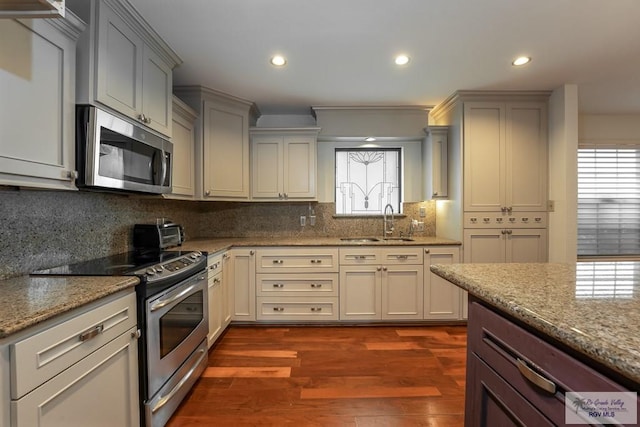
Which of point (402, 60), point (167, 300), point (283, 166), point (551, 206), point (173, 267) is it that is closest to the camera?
point (167, 300)

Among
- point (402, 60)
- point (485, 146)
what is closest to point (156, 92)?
point (402, 60)

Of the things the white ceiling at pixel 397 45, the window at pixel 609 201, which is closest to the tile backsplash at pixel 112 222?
the white ceiling at pixel 397 45

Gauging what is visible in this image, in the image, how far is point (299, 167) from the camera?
10.7ft

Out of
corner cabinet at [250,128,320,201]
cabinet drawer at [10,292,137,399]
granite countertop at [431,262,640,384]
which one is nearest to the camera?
granite countertop at [431,262,640,384]

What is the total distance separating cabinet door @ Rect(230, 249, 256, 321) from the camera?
9.62 feet

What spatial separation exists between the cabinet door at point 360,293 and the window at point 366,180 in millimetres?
915

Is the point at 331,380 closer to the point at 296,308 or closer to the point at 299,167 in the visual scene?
the point at 296,308

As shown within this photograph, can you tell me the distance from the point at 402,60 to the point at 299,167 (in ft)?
4.86

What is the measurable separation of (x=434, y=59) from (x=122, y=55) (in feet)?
7.21

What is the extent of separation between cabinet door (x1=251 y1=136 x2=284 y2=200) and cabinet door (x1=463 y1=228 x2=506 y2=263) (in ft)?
6.67

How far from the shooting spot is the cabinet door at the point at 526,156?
9.59ft

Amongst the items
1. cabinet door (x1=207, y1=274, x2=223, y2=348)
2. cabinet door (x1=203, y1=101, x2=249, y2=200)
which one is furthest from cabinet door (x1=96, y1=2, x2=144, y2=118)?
cabinet door (x1=207, y1=274, x2=223, y2=348)

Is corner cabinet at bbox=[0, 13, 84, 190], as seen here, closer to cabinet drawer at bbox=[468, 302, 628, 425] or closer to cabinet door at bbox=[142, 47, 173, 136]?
cabinet door at bbox=[142, 47, 173, 136]


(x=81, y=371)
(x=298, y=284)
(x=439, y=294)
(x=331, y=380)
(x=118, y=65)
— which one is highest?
(x=118, y=65)
